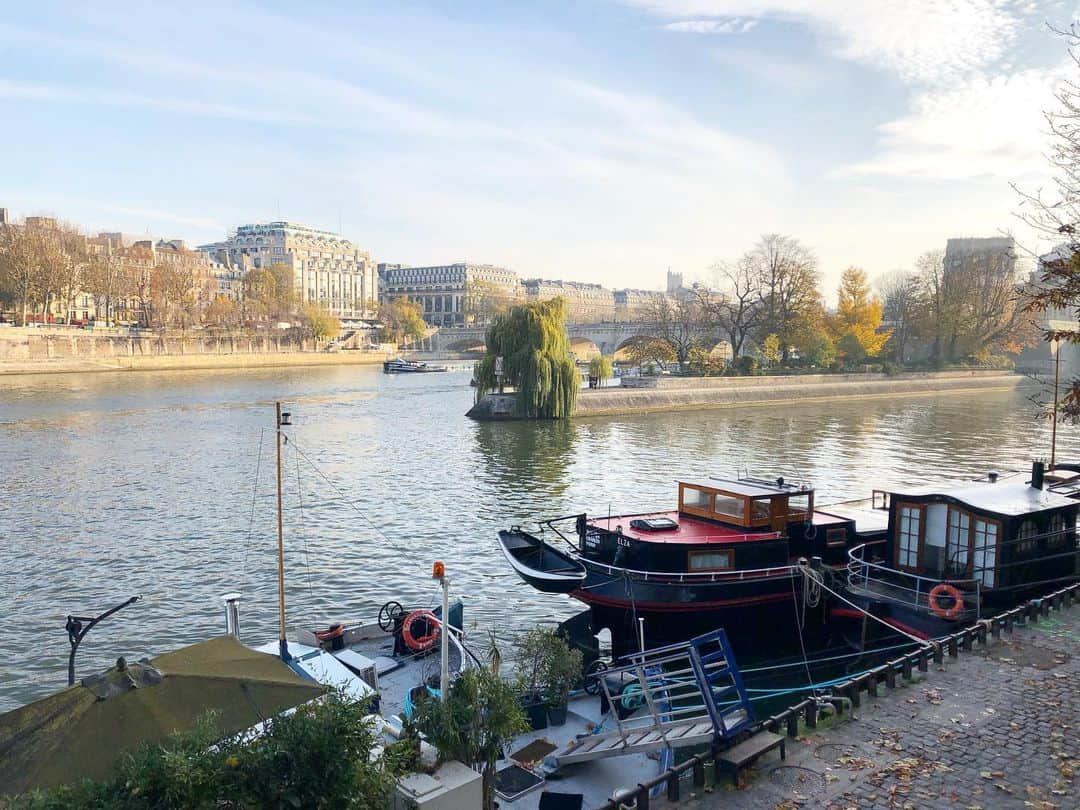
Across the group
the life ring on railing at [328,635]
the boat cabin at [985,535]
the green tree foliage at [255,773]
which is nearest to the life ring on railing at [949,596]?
the boat cabin at [985,535]

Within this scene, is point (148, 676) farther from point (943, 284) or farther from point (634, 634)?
point (943, 284)

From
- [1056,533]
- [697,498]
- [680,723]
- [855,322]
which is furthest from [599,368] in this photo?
[680,723]

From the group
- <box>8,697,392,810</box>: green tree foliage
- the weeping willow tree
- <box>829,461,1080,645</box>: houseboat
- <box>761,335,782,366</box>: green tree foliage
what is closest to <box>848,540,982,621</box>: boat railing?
<box>829,461,1080,645</box>: houseboat

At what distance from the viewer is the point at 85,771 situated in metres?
7.11

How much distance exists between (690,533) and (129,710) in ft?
37.4

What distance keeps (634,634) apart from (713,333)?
212 feet

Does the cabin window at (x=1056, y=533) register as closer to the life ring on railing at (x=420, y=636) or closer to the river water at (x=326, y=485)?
the river water at (x=326, y=485)

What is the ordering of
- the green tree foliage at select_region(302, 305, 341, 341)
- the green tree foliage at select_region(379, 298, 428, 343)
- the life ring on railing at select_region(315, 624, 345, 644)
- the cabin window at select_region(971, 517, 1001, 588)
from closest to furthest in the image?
the life ring on railing at select_region(315, 624, 345, 644), the cabin window at select_region(971, 517, 1001, 588), the green tree foliage at select_region(302, 305, 341, 341), the green tree foliage at select_region(379, 298, 428, 343)

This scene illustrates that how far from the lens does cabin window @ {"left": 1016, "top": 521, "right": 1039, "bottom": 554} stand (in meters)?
15.5

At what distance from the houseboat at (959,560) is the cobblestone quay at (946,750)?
2.63 m

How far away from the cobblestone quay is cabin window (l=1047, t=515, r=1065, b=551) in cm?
437

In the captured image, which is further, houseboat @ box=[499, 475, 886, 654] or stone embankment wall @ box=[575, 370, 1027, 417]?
stone embankment wall @ box=[575, 370, 1027, 417]

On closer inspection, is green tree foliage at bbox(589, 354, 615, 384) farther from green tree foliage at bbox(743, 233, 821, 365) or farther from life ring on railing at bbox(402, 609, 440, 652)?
life ring on railing at bbox(402, 609, 440, 652)

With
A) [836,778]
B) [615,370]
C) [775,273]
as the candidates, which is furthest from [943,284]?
[836,778]
